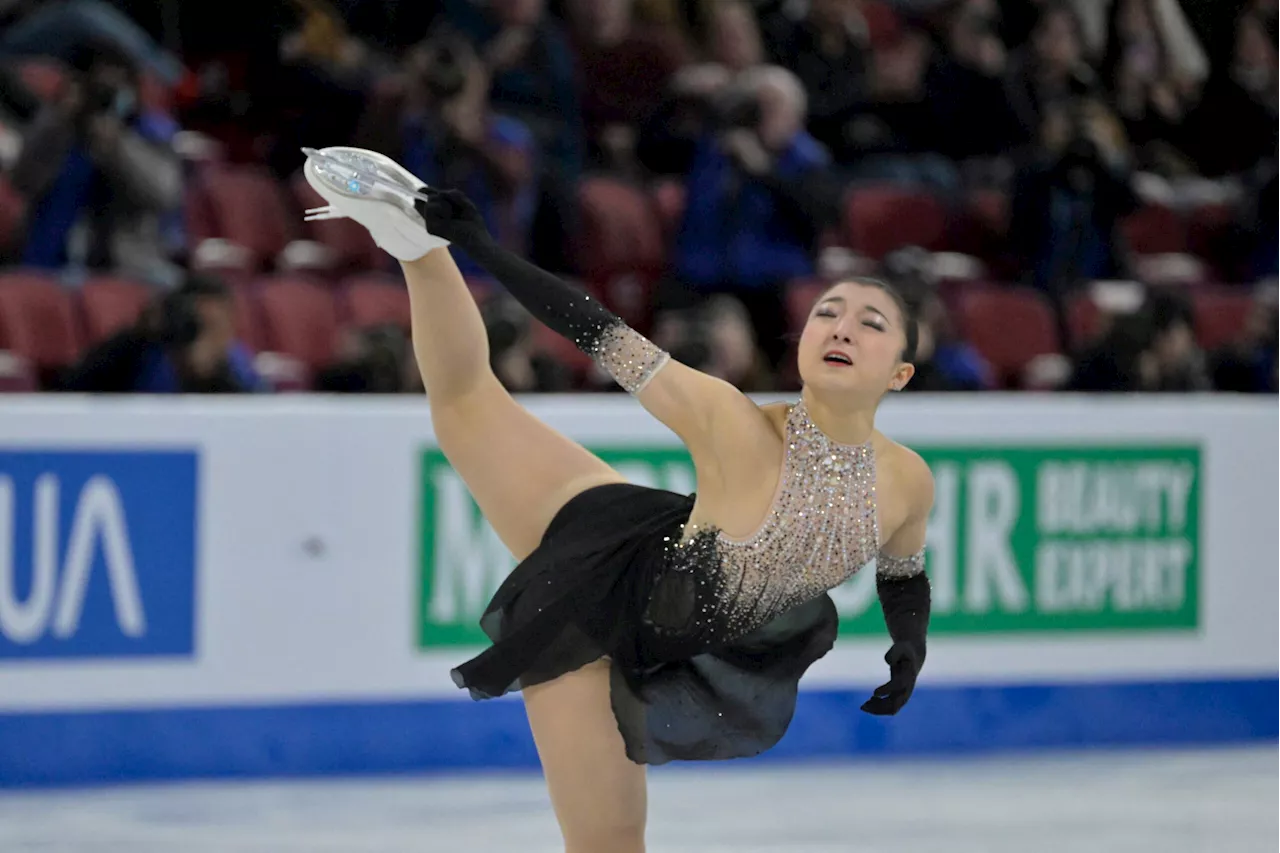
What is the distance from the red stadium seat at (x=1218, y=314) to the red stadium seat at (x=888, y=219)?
1.10m

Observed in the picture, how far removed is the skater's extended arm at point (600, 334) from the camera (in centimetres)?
254

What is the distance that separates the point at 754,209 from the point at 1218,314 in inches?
84.2

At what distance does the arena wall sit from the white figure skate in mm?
1632

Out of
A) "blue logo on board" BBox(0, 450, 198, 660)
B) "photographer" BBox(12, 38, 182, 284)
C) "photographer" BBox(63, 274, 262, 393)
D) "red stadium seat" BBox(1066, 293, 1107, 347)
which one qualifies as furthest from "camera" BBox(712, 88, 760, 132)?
"blue logo on board" BBox(0, 450, 198, 660)

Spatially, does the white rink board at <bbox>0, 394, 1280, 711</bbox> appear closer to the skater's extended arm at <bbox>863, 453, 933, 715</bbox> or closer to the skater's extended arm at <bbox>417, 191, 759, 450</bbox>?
the skater's extended arm at <bbox>863, 453, 933, 715</bbox>

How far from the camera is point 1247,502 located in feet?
16.7

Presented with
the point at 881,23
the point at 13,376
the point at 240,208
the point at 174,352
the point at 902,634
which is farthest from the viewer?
the point at 881,23

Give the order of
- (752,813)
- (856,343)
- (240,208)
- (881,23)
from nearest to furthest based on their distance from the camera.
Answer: (856,343) → (752,813) → (240,208) → (881,23)

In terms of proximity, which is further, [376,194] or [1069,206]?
[1069,206]

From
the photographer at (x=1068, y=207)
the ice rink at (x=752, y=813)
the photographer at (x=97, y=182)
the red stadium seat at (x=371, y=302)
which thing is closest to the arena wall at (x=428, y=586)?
the ice rink at (x=752, y=813)

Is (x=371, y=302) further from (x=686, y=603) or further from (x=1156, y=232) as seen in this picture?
(x=1156, y=232)

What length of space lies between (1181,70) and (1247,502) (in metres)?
3.39

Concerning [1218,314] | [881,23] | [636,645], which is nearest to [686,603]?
[636,645]

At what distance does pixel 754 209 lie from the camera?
5.95 metres
